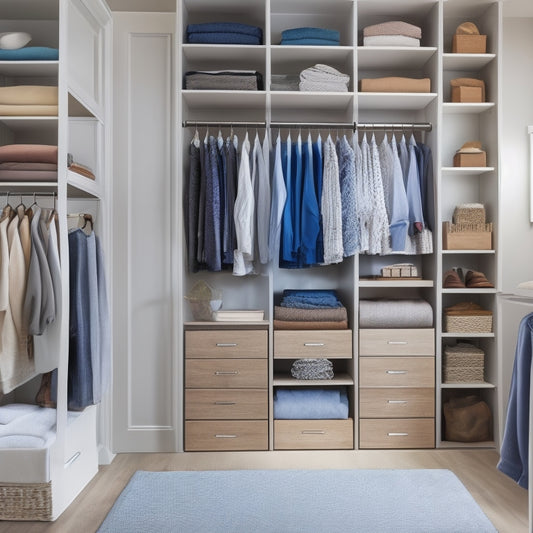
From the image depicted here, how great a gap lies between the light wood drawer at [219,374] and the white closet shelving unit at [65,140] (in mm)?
597

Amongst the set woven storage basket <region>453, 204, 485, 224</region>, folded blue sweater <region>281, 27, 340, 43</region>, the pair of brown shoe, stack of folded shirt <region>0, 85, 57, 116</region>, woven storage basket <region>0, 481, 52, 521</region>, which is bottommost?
woven storage basket <region>0, 481, 52, 521</region>

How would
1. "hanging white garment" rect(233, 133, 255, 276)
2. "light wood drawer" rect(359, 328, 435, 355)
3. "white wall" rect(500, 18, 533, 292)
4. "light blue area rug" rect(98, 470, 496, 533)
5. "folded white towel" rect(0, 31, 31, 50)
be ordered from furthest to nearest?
1. "white wall" rect(500, 18, 533, 292)
2. "light wood drawer" rect(359, 328, 435, 355)
3. "hanging white garment" rect(233, 133, 255, 276)
4. "folded white towel" rect(0, 31, 31, 50)
5. "light blue area rug" rect(98, 470, 496, 533)

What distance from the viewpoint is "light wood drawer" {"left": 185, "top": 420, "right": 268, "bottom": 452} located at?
3.39m

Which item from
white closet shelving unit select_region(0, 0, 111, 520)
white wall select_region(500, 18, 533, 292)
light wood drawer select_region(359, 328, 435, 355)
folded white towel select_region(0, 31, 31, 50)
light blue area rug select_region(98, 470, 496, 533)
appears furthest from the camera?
white wall select_region(500, 18, 533, 292)

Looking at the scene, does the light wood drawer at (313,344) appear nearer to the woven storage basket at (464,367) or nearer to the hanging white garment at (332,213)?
the hanging white garment at (332,213)

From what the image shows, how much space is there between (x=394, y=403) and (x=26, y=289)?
2197mm

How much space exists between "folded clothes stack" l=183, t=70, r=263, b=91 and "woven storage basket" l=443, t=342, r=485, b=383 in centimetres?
208

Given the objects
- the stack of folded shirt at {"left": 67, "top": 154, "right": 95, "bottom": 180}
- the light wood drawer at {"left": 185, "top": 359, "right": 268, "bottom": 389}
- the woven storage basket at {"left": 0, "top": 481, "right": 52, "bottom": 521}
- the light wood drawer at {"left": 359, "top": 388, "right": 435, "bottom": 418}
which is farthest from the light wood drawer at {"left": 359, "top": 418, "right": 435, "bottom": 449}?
the stack of folded shirt at {"left": 67, "top": 154, "right": 95, "bottom": 180}

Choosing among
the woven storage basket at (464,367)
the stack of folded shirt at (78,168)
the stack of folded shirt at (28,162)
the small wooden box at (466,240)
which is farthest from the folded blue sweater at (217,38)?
the woven storage basket at (464,367)

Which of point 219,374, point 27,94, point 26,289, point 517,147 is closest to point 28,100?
point 27,94

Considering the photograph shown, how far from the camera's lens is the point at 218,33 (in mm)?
3404

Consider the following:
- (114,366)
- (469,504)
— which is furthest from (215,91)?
(469,504)

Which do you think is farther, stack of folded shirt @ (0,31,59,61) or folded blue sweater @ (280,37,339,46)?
folded blue sweater @ (280,37,339,46)

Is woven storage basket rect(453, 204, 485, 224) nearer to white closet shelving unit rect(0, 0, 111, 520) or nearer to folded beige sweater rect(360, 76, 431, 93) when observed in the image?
folded beige sweater rect(360, 76, 431, 93)
